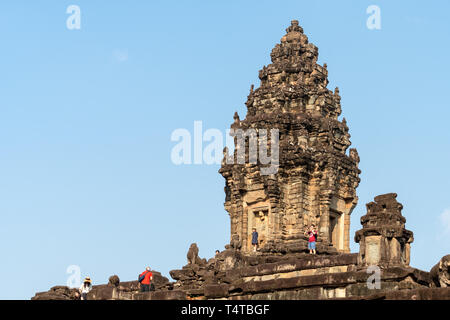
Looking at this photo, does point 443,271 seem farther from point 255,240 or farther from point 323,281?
point 255,240

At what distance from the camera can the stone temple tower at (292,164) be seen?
171 ft

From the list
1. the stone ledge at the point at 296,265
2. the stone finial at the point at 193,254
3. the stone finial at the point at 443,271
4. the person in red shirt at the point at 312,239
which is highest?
the person in red shirt at the point at 312,239

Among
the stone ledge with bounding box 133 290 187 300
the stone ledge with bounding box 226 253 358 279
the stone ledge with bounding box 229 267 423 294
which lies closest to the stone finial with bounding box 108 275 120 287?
the stone ledge with bounding box 133 290 187 300

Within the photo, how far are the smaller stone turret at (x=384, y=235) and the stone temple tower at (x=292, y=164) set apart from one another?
13623 millimetres

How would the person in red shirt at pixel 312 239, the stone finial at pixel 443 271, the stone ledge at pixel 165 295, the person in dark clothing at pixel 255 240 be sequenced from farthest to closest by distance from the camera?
the person in dark clothing at pixel 255 240
the person in red shirt at pixel 312 239
the stone ledge at pixel 165 295
the stone finial at pixel 443 271

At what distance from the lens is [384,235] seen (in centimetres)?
3562

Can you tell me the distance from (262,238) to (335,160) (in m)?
5.23

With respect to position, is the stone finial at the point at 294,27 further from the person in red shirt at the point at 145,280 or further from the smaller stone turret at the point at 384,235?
the smaller stone turret at the point at 384,235

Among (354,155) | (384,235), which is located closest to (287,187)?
(354,155)

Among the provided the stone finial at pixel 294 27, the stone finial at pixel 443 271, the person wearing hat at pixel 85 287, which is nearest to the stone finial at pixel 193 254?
the person wearing hat at pixel 85 287

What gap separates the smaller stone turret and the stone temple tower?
13623mm

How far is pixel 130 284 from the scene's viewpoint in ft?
156
